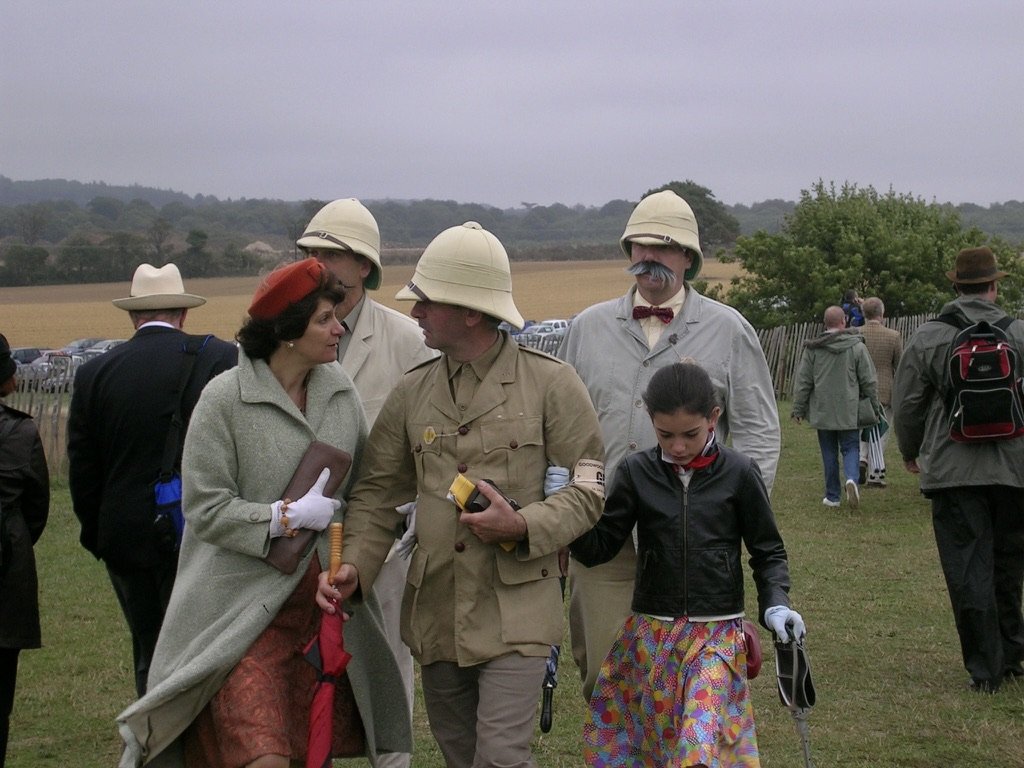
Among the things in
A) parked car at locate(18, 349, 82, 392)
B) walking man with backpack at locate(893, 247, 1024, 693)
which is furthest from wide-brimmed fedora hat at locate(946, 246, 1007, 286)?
parked car at locate(18, 349, 82, 392)

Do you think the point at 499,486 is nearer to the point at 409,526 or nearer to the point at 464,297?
the point at 409,526

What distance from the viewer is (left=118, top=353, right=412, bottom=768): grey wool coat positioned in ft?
12.6

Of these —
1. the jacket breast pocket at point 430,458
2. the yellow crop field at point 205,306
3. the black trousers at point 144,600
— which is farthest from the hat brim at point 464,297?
the yellow crop field at point 205,306

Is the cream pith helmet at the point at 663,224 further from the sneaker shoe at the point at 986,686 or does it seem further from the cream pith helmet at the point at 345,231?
the sneaker shoe at the point at 986,686

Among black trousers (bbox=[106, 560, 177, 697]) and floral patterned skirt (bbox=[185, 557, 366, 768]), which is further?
black trousers (bbox=[106, 560, 177, 697])

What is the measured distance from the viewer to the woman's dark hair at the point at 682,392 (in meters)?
4.22

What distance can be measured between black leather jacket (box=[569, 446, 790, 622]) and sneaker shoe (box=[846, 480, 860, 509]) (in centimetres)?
933

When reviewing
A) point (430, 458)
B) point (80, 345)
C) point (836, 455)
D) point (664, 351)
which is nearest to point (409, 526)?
point (430, 458)

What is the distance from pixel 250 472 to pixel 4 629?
1.89 m

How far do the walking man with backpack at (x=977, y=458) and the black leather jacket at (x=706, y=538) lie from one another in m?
2.99

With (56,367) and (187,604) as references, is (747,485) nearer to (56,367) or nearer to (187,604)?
(187,604)

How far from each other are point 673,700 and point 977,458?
11.1 feet

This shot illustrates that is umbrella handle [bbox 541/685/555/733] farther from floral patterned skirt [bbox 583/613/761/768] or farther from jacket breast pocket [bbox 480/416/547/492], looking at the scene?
jacket breast pocket [bbox 480/416/547/492]

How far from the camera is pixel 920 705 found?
6.77 m
